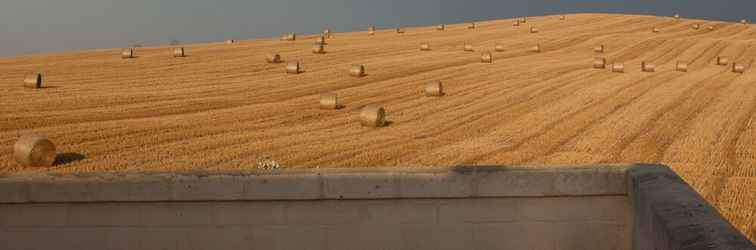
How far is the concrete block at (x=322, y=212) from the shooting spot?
688 centimetres

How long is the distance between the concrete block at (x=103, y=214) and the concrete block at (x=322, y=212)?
1.50 m

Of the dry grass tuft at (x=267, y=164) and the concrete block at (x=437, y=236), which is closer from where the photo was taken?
the concrete block at (x=437, y=236)

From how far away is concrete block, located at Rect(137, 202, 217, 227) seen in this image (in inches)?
272

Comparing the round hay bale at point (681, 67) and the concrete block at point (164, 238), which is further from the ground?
the round hay bale at point (681, 67)

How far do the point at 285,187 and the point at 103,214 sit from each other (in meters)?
1.81

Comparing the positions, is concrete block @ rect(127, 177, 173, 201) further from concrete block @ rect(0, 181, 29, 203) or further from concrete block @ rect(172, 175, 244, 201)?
concrete block @ rect(0, 181, 29, 203)

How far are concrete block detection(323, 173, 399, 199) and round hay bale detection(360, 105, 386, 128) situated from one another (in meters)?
7.98

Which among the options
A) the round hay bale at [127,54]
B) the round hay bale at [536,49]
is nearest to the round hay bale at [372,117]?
the round hay bale at [127,54]

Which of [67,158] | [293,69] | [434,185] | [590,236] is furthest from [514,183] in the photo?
[293,69]

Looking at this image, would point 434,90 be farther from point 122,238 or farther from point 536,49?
point 536,49

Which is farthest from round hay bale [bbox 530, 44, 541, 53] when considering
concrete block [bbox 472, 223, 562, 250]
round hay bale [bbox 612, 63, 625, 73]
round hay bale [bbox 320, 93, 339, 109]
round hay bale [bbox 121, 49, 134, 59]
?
concrete block [bbox 472, 223, 562, 250]

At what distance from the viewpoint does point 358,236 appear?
22.7ft

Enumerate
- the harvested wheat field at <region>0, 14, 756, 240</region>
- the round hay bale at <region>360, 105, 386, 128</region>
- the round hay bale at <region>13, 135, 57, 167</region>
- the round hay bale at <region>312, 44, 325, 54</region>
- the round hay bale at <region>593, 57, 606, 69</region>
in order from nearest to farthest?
the round hay bale at <region>13, 135, 57, 167</region> < the harvested wheat field at <region>0, 14, 756, 240</region> < the round hay bale at <region>360, 105, 386, 128</region> < the round hay bale at <region>593, 57, 606, 69</region> < the round hay bale at <region>312, 44, 325, 54</region>

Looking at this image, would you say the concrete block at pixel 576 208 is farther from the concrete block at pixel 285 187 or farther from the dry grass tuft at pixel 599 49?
the dry grass tuft at pixel 599 49
